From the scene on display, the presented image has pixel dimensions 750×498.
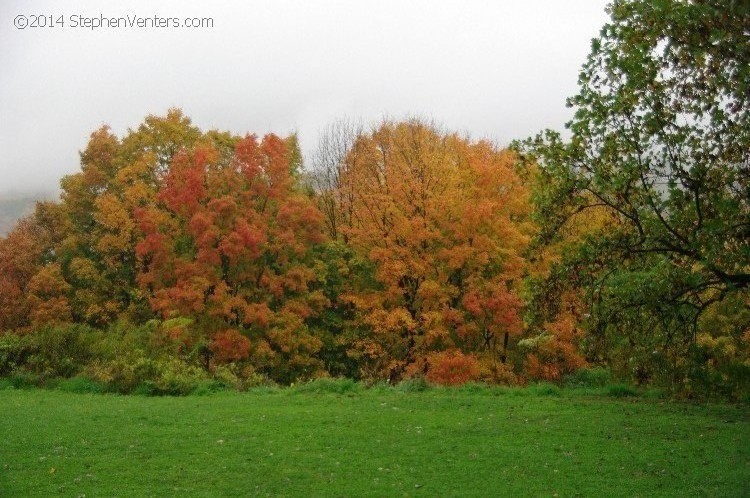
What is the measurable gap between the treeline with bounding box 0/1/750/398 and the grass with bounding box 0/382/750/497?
6.16ft

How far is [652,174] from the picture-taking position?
11.0 m

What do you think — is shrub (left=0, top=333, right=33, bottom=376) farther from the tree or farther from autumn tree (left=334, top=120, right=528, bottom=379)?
the tree

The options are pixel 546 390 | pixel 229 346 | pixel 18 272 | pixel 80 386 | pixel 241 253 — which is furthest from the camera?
pixel 18 272

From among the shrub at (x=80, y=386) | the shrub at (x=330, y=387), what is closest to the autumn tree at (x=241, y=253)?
the shrub at (x=80, y=386)

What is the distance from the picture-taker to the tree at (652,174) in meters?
10.4

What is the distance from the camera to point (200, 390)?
1731 cm

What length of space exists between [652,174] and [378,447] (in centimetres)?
628

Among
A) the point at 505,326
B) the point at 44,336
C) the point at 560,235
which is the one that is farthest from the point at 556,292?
the point at 44,336

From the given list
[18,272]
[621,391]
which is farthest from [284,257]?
[621,391]

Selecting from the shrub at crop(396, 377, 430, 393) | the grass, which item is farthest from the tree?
the shrub at crop(396, 377, 430, 393)

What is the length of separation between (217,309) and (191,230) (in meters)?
4.05

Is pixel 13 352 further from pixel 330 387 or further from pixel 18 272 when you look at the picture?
pixel 18 272

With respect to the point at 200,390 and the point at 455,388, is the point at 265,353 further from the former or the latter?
the point at 455,388

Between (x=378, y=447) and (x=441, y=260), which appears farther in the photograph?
(x=441, y=260)
